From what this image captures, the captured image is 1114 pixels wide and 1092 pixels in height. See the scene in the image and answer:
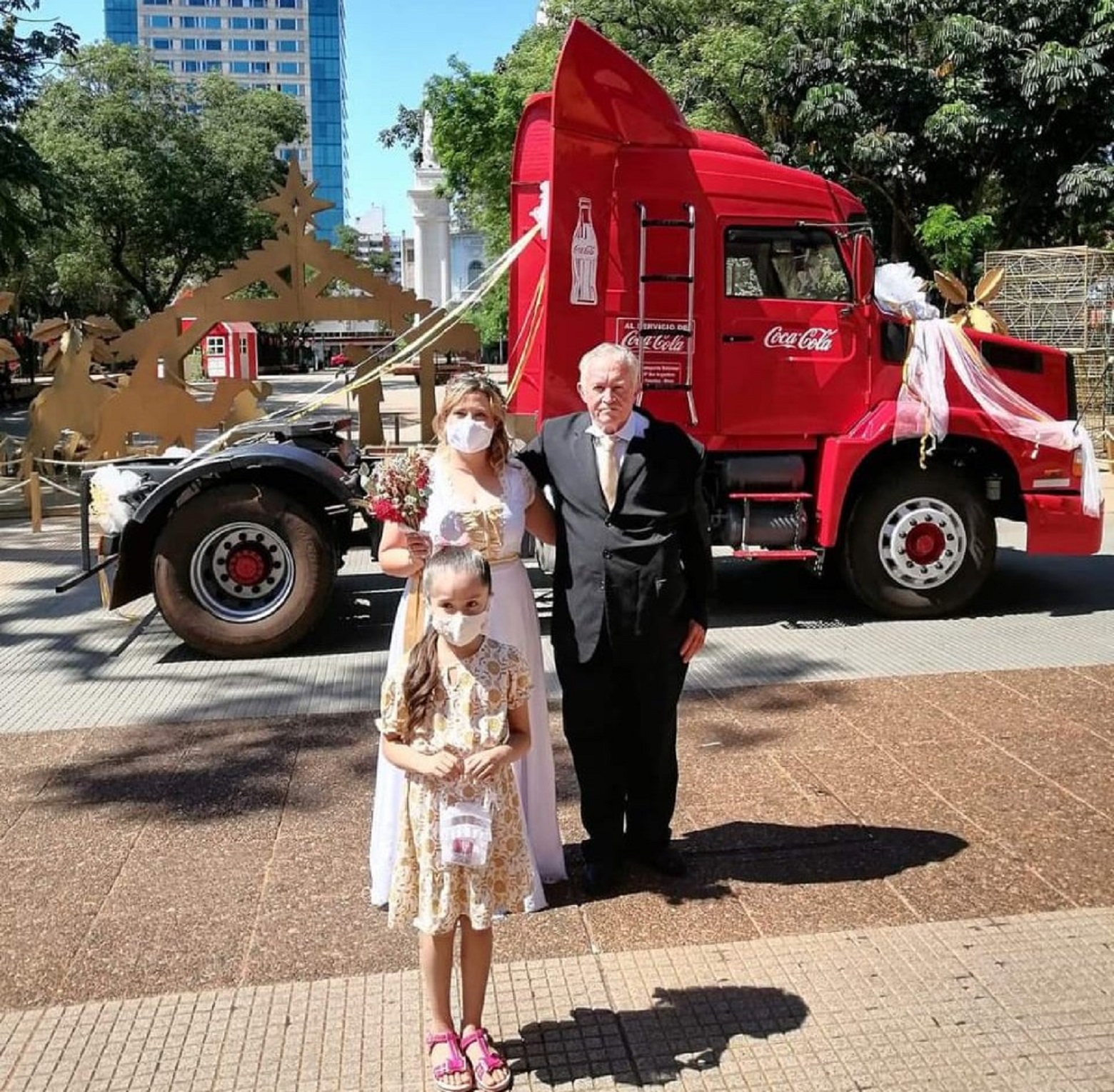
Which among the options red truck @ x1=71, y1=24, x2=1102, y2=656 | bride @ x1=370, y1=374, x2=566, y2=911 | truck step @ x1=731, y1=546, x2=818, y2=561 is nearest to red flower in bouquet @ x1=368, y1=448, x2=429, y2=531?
bride @ x1=370, y1=374, x2=566, y2=911

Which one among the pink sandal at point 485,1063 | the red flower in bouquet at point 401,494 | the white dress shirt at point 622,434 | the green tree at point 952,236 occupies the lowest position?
the pink sandal at point 485,1063

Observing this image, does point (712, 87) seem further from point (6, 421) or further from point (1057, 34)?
point (6, 421)

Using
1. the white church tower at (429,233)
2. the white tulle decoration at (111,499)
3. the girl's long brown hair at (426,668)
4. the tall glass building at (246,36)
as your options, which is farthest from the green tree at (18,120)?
the tall glass building at (246,36)

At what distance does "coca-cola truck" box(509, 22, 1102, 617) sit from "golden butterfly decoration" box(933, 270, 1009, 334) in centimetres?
59

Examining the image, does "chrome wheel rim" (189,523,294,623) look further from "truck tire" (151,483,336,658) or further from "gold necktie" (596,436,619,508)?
"gold necktie" (596,436,619,508)

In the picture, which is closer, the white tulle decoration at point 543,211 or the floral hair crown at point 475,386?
the floral hair crown at point 475,386

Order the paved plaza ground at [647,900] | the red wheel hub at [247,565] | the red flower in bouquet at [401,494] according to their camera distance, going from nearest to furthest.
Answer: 1. the paved plaza ground at [647,900]
2. the red flower in bouquet at [401,494]
3. the red wheel hub at [247,565]

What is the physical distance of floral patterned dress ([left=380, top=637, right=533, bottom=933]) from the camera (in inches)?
118

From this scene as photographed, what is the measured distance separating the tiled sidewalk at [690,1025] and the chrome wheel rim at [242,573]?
3.94m

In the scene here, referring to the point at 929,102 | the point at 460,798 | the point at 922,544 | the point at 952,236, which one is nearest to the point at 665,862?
the point at 460,798

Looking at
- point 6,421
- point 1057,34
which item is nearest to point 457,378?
point 1057,34

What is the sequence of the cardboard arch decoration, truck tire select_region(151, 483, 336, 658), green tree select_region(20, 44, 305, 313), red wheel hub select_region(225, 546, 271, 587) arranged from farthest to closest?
green tree select_region(20, 44, 305, 313) → the cardboard arch decoration → red wheel hub select_region(225, 546, 271, 587) → truck tire select_region(151, 483, 336, 658)

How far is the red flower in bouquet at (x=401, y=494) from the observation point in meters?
3.50

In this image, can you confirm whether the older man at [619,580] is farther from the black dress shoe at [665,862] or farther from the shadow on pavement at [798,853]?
the shadow on pavement at [798,853]
